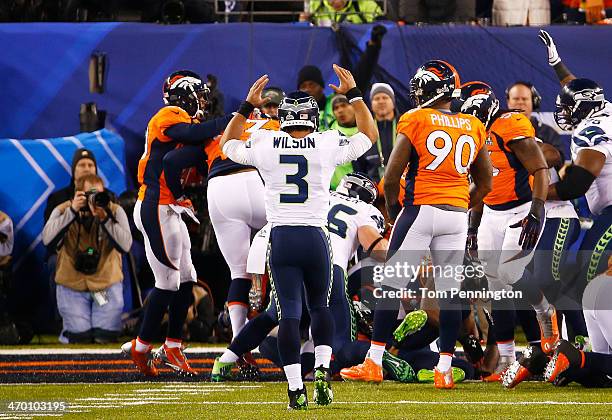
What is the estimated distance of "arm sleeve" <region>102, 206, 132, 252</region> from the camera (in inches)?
487

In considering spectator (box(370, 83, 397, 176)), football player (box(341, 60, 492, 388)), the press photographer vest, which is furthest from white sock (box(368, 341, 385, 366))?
the press photographer vest

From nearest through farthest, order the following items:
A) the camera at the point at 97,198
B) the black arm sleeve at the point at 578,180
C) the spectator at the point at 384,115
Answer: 1. the black arm sleeve at the point at 578,180
2. the spectator at the point at 384,115
3. the camera at the point at 97,198

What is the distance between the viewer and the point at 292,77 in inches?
512

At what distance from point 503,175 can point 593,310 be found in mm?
1371

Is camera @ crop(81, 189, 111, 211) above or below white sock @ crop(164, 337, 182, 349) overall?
above

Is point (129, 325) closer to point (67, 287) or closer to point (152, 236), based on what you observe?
point (67, 287)

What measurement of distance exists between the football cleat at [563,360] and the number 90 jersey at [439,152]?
112 cm

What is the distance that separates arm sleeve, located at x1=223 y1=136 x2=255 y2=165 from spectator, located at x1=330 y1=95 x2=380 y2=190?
3.88 m

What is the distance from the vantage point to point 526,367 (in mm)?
8516

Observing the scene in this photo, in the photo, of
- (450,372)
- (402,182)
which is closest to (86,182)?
(402,182)

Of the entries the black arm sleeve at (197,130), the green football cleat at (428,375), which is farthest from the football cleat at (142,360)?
the green football cleat at (428,375)

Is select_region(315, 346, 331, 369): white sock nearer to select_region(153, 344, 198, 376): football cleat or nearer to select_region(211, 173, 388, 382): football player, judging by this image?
select_region(211, 173, 388, 382): football player

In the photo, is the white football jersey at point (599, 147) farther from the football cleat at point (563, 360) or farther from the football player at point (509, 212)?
the football cleat at point (563, 360)

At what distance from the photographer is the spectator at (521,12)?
1330 centimetres
